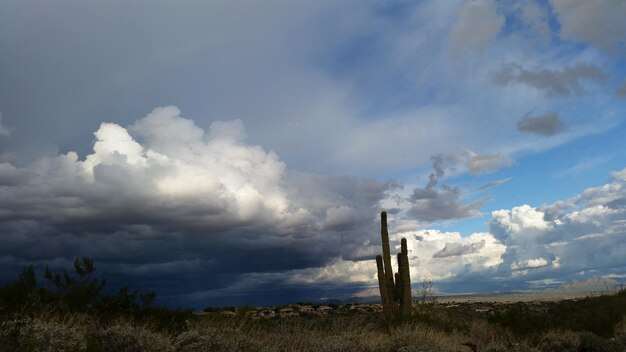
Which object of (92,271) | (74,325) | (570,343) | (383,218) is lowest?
(570,343)

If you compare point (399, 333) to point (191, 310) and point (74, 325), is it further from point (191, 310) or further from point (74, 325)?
point (74, 325)

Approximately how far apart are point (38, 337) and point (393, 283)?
65.4ft

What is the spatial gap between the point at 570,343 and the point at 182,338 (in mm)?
13399

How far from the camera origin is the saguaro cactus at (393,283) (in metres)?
27.9

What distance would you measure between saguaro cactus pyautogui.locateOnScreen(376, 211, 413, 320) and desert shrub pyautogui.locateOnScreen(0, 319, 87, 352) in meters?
17.8

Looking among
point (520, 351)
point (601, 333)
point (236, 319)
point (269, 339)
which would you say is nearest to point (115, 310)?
point (236, 319)

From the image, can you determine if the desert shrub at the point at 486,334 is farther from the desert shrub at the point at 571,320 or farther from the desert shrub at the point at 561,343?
the desert shrub at the point at 561,343

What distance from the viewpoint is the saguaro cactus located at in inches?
1097

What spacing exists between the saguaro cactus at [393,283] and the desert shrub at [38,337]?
1777 centimetres

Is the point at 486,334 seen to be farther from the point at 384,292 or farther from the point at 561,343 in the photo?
the point at 384,292

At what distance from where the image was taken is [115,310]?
67.3 feet

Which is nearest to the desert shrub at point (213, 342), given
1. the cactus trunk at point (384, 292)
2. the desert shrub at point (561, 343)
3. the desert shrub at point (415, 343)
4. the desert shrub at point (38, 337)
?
the desert shrub at point (38, 337)

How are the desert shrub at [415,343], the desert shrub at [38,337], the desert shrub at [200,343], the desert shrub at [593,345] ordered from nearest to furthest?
the desert shrub at [38,337] < the desert shrub at [200,343] < the desert shrub at [415,343] < the desert shrub at [593,345]

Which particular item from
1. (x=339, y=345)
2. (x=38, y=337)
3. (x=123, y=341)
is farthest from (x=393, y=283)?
(x=38, y=337)
